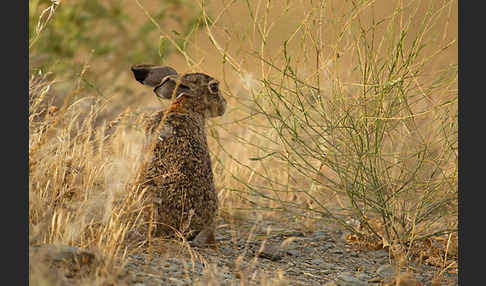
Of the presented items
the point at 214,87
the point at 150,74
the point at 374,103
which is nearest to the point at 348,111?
the point at 374,103

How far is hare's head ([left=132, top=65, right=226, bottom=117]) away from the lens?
444 cm

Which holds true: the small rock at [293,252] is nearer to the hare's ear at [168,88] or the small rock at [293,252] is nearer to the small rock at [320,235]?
the small rock at [320,235]

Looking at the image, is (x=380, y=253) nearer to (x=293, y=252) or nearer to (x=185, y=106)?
(x=293, y=252)

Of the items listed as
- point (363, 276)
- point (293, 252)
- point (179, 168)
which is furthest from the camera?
point (293, 252)

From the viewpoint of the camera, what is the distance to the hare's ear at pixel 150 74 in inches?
179

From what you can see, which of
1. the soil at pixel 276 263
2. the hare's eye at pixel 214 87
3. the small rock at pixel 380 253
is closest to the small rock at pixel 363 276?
the soil at pixel 276 263

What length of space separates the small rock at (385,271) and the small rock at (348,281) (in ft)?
0.71

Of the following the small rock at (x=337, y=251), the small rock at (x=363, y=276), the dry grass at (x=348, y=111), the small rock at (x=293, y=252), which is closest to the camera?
the small rock at (x=363, y=276)

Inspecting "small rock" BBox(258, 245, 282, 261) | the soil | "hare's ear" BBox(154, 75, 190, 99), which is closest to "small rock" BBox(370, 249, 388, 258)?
the soil

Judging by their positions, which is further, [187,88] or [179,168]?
[187,88]

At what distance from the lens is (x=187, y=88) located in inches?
179

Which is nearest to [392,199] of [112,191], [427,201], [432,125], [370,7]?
[427,201]

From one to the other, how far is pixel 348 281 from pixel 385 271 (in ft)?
1.21

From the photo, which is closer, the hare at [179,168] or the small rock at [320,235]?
the hare at [179,168]
